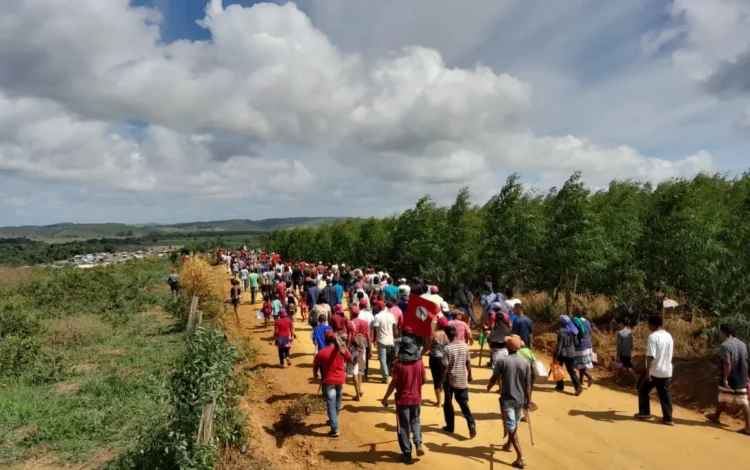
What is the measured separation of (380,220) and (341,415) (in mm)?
24947

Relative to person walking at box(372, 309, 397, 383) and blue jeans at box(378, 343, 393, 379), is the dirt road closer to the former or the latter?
blue jeans at box(378, 343, 393, 379)

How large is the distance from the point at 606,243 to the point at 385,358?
9.88 metres

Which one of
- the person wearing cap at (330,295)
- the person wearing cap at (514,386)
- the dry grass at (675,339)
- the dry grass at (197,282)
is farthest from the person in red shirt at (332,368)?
the dry grass at (197,282)

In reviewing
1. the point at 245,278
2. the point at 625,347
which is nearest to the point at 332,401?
the point at 625,347

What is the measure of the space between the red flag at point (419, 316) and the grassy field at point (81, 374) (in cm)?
483

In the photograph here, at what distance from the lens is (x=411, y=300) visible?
9992mm

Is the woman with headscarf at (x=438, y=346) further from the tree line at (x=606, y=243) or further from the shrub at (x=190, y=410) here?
the tree line at (x=606, y=243)

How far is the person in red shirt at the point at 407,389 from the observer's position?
7355mm

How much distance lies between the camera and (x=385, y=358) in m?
11.0

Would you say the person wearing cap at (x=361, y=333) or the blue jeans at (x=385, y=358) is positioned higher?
the person wearing cap at (x=361, y=333)

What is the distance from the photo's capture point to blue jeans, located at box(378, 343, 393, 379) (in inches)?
430

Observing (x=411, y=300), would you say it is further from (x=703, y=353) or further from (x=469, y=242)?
(x=469, y=242)

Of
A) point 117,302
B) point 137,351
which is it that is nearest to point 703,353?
point 137,351

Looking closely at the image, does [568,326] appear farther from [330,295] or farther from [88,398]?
[88,398]
